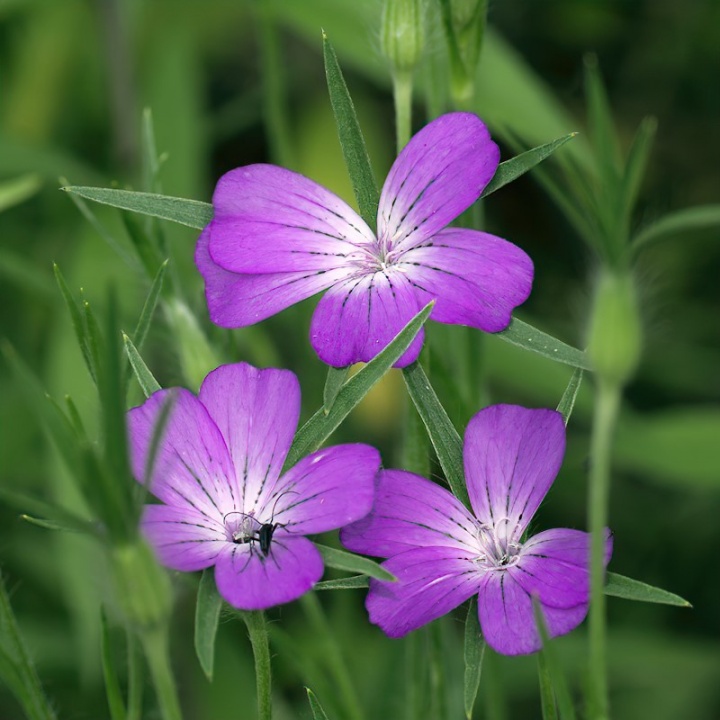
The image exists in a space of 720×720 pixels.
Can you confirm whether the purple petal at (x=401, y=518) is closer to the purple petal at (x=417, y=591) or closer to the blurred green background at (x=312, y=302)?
the purple petal at (x=417, y=591)

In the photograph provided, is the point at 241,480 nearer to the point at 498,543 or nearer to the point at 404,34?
the point at 498,543

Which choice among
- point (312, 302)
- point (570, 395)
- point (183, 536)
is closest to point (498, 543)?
point (570, 395)

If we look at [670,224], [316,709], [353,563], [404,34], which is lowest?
[316,709]

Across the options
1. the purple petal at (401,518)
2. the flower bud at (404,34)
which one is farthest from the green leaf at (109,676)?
the flower bud at (404,34)

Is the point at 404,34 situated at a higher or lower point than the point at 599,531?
higher

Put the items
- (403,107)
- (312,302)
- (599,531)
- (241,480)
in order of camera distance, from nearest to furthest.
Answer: (599,531) < (241,480) < (403,107) < (312,302)

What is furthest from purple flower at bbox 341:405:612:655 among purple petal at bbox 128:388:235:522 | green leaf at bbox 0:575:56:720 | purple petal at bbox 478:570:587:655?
green leaf at bbox 0:575:56:720

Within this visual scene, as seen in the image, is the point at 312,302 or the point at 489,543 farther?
the point at 312,302

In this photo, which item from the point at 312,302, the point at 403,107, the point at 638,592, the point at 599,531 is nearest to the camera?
the point at 599,531
